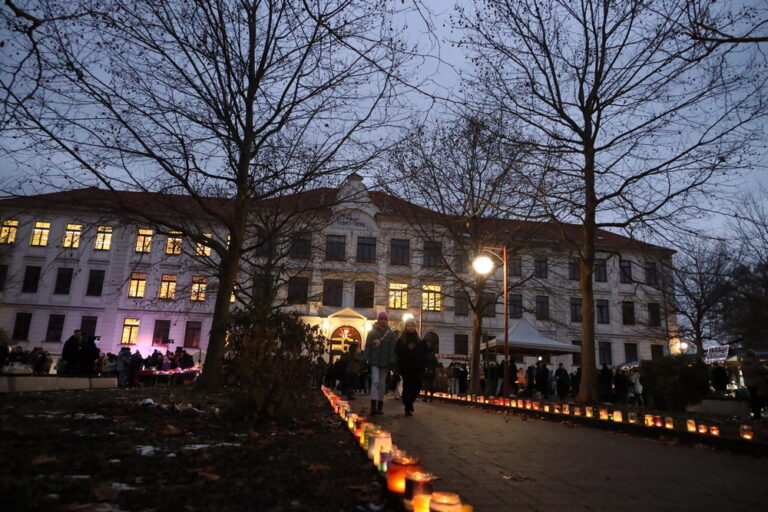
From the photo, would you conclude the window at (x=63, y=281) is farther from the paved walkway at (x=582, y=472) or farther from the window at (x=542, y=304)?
the paved walkway at (x=582, y=472)

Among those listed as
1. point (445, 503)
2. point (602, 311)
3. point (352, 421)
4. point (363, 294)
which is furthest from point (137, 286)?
point (445, 503)

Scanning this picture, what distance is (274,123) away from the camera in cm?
1117

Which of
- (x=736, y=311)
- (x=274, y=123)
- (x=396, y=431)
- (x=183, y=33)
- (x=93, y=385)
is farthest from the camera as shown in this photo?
(x=736, y=311)

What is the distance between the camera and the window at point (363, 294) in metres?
37.4

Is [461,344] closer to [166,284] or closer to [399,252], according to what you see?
[399,252]

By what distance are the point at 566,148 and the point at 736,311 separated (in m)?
28.2

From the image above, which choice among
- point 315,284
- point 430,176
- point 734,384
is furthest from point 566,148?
point 315,284

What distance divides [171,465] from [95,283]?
39.6 metres

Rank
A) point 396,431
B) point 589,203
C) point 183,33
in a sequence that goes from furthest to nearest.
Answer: point 589,203 < point 183,33 < point 396,431

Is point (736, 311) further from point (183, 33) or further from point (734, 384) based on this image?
point (183, 33)

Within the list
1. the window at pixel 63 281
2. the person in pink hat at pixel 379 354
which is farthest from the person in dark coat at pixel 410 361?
the window at pixel 63 281

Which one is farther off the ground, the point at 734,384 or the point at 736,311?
the point at 736,311

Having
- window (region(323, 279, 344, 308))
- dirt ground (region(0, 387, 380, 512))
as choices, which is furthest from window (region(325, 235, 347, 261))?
dirt ground (region(0, 387, 380, 512))

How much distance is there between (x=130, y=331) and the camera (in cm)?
3578
